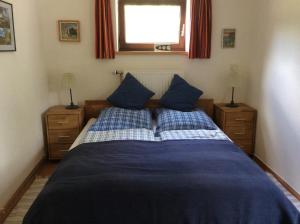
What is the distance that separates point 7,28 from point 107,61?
1404mm

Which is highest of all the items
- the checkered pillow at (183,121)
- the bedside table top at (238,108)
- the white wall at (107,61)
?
the white wall at (107,61)

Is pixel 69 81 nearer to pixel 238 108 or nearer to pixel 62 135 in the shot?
pixel 62 135

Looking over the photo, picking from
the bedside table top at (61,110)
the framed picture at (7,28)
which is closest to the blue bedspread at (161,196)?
the framed picture at (7,28)

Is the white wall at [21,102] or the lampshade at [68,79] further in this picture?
the lampshade at [68,79]

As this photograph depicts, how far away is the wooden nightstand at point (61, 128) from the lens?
11.3 ft

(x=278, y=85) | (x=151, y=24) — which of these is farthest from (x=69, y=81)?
(x=278, y=85)

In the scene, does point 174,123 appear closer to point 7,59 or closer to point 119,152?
point 119,152

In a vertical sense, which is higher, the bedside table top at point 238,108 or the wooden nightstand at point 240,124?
the bedside table top at point 238,108

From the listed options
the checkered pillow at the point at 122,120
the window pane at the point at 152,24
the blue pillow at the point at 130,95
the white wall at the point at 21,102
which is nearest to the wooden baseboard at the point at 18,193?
the white wall at the point at 21,102

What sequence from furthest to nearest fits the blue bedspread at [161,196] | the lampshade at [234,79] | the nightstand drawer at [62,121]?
the lampshade at [234,79] < the nightstand drawer at [62,121] < the blue bedspread at [161,196]

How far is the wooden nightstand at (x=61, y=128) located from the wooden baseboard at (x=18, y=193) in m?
0.26

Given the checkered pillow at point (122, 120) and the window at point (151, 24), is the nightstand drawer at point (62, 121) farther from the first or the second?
the window at point (151, 24)

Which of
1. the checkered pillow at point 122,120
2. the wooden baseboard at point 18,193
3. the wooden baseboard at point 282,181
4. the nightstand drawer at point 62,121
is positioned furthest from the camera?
the nightstand drawer at point 62,121

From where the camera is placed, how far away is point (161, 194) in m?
1.84
